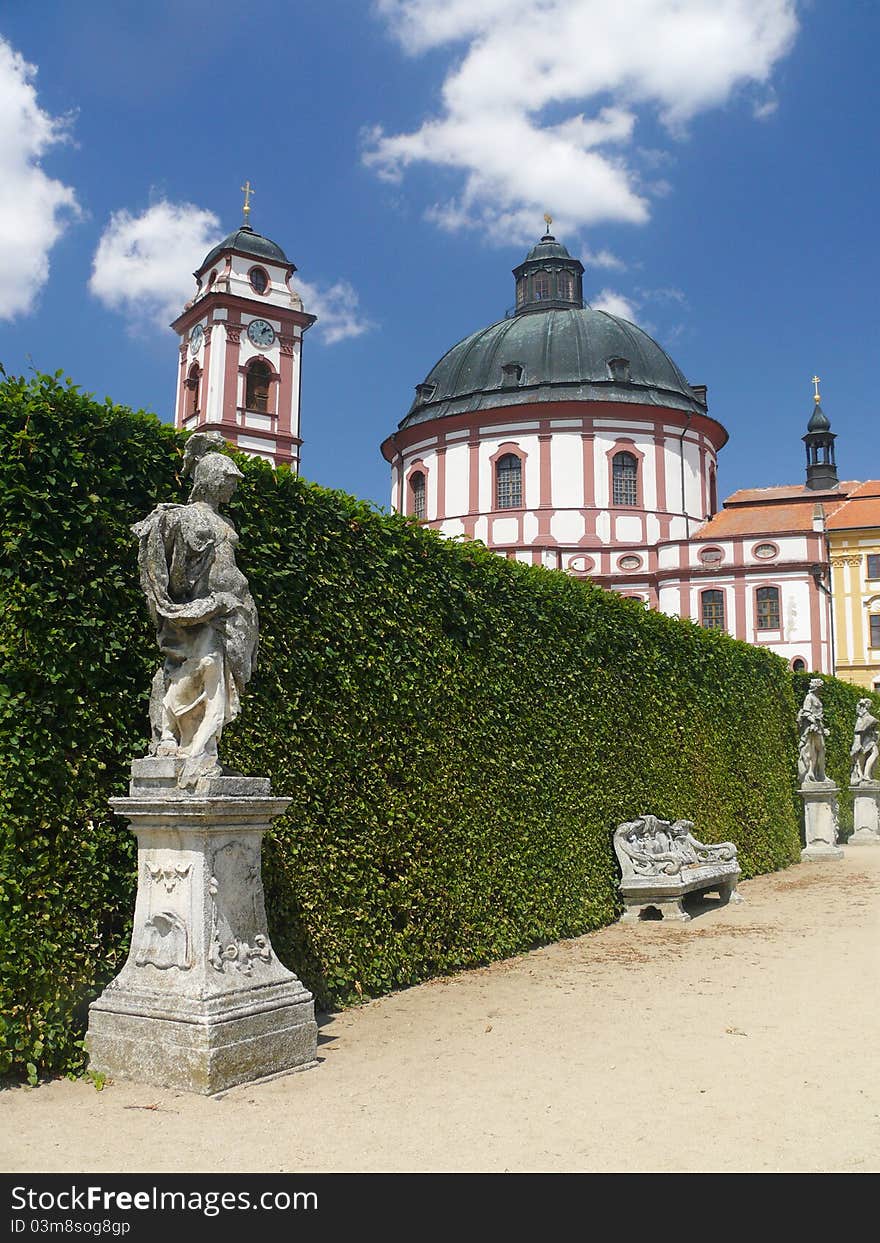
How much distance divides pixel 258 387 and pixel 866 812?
21.6 meters

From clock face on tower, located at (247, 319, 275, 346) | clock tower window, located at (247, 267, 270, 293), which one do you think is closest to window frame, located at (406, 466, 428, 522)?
clock face on tower, located at (247, 319, 275, 346)

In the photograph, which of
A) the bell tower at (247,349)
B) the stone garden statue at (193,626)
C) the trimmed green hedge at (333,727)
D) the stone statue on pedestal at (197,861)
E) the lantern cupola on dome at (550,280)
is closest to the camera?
the stone statue on pedestal at (197,861)

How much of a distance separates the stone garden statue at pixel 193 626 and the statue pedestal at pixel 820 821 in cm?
1359

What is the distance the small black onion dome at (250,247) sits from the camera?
3309cm

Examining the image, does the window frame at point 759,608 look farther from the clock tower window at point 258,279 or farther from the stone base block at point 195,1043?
the stone base block at point 195,1043

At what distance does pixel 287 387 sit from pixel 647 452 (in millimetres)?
14155

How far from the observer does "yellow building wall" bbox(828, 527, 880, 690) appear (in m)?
47.2

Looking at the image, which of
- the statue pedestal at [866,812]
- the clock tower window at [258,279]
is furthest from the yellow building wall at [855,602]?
the clock tower window at [258,279]

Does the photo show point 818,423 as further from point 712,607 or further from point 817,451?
point 712,607

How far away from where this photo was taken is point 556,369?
132 ft

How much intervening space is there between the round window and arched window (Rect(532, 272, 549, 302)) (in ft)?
50.5

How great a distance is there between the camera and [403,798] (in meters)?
7.37

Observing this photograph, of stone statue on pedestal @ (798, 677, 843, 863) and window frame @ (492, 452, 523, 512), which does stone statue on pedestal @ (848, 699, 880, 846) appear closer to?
stone statue on pedestal @ (798, 677, 843, 863)
